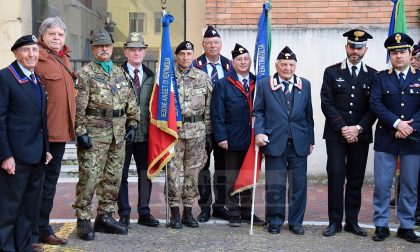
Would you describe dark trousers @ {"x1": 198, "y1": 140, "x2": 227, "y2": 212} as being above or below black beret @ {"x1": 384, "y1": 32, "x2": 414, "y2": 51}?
below

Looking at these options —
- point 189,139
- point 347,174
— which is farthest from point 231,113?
point 347,174

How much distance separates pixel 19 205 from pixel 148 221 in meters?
1.81

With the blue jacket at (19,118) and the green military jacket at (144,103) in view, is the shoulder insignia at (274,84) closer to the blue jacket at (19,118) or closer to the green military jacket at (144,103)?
the green military jacket at (144,103)

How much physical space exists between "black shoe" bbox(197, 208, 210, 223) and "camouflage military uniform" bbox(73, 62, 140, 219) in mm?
1151

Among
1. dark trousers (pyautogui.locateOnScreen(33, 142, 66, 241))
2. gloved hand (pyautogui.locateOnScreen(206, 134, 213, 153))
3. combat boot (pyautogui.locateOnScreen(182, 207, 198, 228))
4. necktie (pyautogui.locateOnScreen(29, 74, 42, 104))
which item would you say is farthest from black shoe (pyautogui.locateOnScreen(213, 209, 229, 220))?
necktie (pyautogui.locateOnScreen(29, 74, 42, 104))

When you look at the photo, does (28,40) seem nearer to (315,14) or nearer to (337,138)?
(337,138)

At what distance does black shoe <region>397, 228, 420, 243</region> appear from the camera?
5902mm

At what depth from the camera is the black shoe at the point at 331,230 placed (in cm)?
613

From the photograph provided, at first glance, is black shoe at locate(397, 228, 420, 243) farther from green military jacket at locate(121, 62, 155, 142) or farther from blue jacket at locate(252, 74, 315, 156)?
green military jacket at locate(121, 62, 155, 142)

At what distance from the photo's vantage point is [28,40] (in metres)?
4.96

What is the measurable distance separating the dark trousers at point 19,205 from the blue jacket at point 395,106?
11.1 ft

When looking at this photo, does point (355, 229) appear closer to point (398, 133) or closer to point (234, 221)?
point (398, 133)

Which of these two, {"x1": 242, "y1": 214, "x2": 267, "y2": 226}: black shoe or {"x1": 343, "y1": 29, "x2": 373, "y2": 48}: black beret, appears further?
{"x1": 242, "y1": 214, "x2": 267, "y2": 226}: black shoe

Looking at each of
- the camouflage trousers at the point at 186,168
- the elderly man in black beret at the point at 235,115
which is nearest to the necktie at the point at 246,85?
the elderly man in black beret at the point at 235,115
